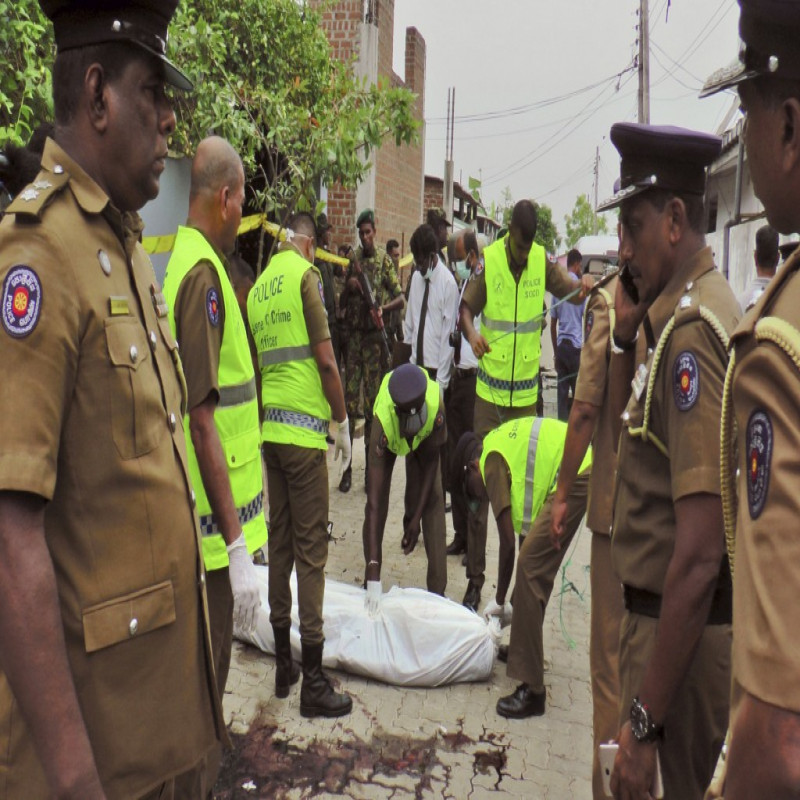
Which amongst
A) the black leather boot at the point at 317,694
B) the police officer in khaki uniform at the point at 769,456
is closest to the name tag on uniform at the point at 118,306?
the police officer in khaki uniform at the point at 769,456

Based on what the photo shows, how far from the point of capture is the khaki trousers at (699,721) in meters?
1.91

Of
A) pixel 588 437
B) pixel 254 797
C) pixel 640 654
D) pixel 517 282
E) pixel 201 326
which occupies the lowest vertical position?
pixel 254 797

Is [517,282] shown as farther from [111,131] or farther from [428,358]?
[111,131]

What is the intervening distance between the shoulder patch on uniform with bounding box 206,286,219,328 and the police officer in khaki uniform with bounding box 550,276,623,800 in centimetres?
148

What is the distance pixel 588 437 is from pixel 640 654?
1342 millimetres

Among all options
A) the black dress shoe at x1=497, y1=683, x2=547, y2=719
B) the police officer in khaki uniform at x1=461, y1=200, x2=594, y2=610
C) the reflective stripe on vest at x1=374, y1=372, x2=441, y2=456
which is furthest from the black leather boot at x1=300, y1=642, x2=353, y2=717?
the police officer in khaki uniform at x1=461, y1=200, x2=594, y2=610

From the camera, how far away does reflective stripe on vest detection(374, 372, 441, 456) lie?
14.3 ft

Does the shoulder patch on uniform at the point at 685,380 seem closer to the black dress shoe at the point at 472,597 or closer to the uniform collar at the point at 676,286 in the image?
the uniform collar at the point at 676,286

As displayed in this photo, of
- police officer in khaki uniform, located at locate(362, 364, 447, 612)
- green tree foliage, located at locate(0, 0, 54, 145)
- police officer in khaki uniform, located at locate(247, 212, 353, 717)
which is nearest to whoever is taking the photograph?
police officer in khaki uniform, located at locate(247, 212, 353, 717)

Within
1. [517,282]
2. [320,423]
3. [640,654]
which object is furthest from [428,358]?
[640,654]

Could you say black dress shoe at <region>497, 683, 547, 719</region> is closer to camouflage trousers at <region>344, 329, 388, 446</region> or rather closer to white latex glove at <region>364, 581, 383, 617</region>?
white latex glove at <region>364, 581, 383, 617</region>

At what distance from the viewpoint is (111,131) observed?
1525 mm

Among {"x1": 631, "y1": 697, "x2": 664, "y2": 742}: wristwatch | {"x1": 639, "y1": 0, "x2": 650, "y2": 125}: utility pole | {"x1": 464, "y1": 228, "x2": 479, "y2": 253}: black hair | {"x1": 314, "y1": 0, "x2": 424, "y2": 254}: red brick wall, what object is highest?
{"x1": 639, "y1": 0, "x2": 650, "y2": 125}: utility pole

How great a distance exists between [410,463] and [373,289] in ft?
11.5
